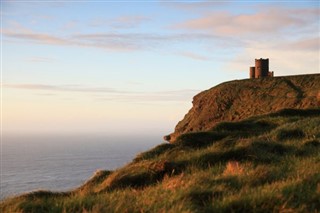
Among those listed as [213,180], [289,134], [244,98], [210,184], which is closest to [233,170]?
[213,180]

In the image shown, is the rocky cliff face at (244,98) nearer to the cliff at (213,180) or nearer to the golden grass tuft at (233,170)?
the cliff at (213,180)

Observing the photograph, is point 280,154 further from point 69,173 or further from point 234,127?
point 69,173

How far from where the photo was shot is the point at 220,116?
11912cm

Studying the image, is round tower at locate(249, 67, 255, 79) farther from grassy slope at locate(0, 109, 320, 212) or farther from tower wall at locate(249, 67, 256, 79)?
grassy slope at locate(0, 109, 320, 212)

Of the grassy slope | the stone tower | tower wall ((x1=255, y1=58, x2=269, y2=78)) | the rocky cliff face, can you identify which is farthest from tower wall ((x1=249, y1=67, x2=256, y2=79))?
the grassy slope

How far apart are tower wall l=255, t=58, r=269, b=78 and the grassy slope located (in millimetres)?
125079

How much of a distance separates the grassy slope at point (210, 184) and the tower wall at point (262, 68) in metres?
125

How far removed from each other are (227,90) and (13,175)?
4214 inches

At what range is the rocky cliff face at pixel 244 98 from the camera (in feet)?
352

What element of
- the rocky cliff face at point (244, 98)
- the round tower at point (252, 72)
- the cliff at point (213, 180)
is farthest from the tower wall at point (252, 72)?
the cliff at point (213, 180)

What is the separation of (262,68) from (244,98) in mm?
Result: 21736

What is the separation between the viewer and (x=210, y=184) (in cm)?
897

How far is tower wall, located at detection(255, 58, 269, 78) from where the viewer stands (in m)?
138

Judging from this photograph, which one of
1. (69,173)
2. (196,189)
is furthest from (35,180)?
(196,189)
